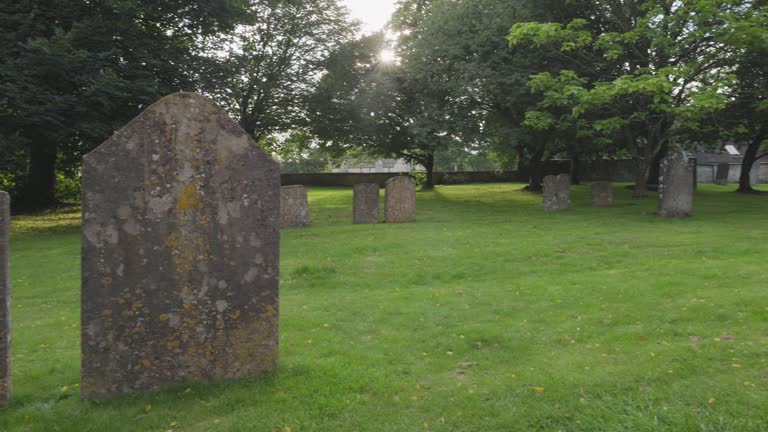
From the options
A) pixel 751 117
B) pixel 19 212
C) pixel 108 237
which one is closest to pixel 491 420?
pixel 108 237

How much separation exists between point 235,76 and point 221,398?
78.3 feet

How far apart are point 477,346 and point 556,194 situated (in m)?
17.6

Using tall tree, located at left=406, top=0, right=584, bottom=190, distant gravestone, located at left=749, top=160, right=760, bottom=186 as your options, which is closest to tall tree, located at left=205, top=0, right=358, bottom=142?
tall tree, located at left=406, top=0, right=584, bottom=190

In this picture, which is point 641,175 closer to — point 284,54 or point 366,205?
point 366,205

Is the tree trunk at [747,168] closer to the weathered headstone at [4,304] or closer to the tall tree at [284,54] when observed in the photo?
the tall tree at [284,54]

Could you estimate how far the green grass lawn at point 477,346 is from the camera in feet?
14.2

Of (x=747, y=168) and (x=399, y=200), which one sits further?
(x=747, y=168)

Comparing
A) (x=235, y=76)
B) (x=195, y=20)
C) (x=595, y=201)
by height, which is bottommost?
(x=595, y=201)

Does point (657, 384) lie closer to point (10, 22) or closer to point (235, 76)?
point (10, 22)

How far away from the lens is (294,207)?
18.7 metres

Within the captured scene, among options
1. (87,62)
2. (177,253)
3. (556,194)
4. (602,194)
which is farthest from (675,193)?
(87,62)

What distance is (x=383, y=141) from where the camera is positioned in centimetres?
3566

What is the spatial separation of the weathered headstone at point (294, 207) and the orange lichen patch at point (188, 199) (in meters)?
13.7

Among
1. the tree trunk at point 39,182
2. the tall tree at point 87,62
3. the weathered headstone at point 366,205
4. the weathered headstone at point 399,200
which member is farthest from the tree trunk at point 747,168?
the tree trunk at point 39,182
